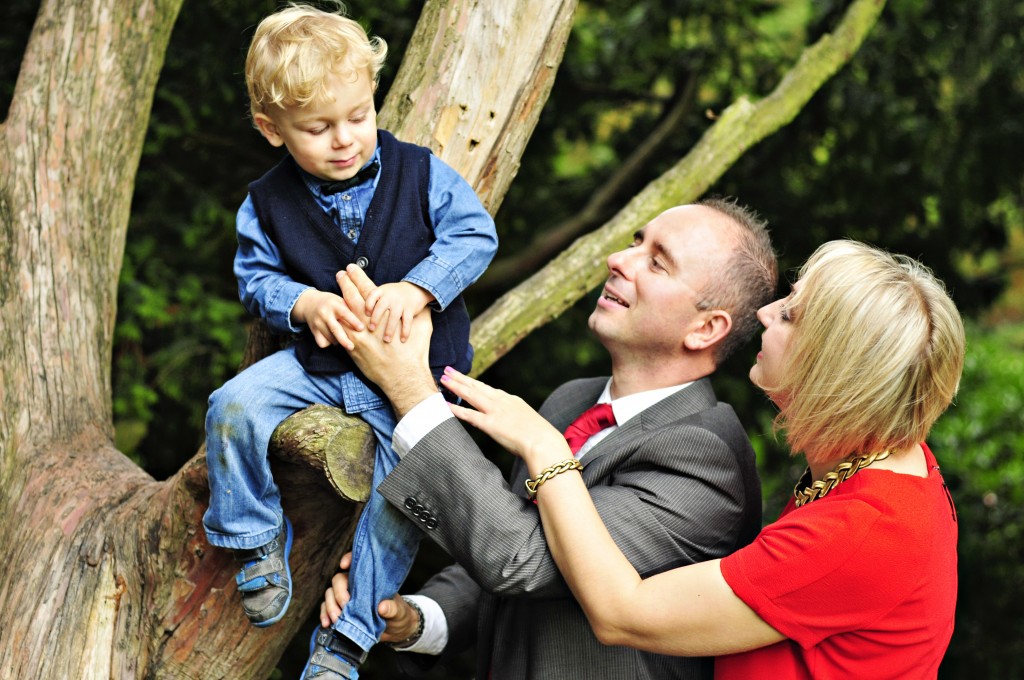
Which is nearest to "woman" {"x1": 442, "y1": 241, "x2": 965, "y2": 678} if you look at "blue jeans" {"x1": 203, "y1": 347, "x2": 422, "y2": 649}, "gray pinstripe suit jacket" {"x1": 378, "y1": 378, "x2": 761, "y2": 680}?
"gray pinstripe suit jacket" {"x1": 378, "y1": 378, "x2": 761, "y2": 680}

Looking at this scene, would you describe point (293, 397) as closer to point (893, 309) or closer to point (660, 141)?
point (893, 309)

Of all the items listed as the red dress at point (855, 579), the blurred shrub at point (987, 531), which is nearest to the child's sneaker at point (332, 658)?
the red dress at point (855, 579)

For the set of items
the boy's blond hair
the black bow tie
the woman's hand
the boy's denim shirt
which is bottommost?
the woman's hand

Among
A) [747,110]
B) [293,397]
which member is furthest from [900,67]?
[293,397]

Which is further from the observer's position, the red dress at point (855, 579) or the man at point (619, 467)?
the man at point (619, 467)

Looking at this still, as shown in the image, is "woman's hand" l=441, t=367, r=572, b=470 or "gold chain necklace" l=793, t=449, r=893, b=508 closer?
"gold chain necklace" l=793, t=449, r=893, b=508

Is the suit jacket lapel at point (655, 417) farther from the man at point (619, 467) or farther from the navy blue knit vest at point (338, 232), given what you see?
the navy blue knit vest at point (338, 232)

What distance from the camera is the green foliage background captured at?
14.0 feet

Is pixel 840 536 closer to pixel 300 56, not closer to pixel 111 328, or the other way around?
pixel 300 56

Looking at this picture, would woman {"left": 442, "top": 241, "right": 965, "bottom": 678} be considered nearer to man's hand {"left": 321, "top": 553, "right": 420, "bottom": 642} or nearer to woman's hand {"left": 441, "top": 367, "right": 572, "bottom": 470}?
woman's hand {"left": 441, "top": 367, "right": 572, "bottom": 470}

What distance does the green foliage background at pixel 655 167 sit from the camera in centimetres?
426

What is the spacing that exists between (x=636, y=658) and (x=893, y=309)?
38.6 inches

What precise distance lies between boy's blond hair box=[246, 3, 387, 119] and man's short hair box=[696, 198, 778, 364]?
3.46ft

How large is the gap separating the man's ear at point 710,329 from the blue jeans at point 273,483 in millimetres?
828
